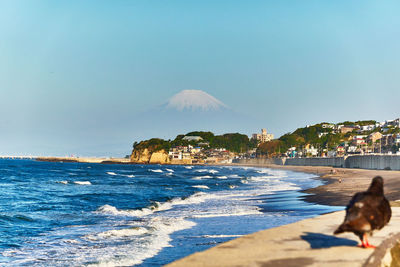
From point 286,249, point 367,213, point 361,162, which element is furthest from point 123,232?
point 361,162

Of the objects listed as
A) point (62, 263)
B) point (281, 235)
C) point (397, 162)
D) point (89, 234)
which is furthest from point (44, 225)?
point (397, 162)

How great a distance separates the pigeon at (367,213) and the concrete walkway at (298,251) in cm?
42

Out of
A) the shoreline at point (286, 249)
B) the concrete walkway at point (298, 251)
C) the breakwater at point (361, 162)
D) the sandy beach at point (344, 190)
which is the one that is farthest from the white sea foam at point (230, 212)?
the breakwater at point (361, 162)

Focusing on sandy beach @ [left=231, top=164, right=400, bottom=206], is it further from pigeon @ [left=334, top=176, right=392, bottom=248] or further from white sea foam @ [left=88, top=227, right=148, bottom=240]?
pigeon @ [left=334, top=176, right=392, bottom=248]

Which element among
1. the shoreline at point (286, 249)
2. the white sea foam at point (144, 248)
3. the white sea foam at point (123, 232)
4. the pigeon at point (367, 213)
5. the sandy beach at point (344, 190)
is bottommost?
the white sea foam at point (123, 232)

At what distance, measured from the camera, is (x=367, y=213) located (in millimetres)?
7301

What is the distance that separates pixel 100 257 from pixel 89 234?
14.4 ft

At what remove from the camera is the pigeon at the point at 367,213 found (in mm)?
7293

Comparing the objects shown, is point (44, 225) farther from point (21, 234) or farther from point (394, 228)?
point (394, 228)

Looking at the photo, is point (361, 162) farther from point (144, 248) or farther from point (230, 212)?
point (144, 248)

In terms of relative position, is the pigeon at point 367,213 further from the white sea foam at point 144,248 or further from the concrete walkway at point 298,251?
the white sea foam at point 144,248

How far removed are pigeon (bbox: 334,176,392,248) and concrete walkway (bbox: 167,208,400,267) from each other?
1.39ft

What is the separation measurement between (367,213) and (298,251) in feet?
4.41

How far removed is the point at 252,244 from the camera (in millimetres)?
8562
